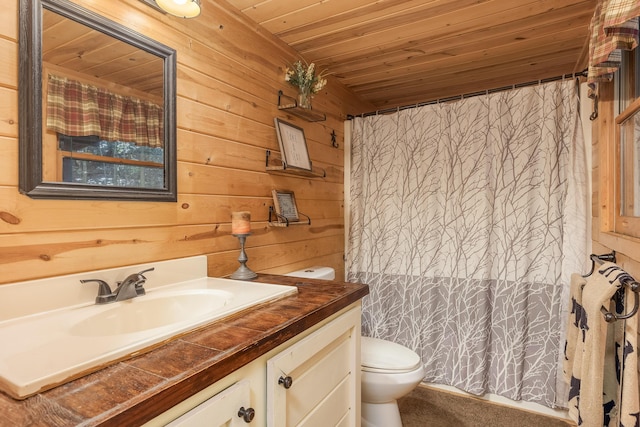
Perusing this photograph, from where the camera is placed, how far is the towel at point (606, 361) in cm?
93

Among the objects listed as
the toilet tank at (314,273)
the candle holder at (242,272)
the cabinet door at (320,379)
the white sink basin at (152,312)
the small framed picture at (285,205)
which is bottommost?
the cabinet door at (320,379)

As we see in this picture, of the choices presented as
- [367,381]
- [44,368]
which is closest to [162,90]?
[44,368]

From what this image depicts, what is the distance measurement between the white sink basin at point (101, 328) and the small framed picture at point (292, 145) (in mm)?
843

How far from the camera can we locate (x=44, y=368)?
24.5 inches

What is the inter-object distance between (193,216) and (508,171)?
1764 mm

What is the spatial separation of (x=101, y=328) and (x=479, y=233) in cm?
197

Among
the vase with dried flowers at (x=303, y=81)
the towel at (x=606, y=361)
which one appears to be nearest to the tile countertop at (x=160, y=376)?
the towel at (x=606, y=361)

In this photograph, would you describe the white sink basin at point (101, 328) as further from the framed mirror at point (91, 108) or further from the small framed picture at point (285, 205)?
the small framed picture at point (285, 205)

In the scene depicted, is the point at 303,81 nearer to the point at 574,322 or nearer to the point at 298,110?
the point at 298,110

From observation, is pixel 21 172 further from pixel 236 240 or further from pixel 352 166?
pixel 352 166

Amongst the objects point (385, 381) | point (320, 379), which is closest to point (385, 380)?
point (385, 381)

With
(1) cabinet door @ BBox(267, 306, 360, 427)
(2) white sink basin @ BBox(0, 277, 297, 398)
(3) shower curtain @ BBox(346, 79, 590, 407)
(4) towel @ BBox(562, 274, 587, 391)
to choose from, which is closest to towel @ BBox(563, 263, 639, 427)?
(4) towel @ BBox(562, 274, 587, 391)

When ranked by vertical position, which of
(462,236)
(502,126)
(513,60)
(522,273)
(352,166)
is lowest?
(522,273)

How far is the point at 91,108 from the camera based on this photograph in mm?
1091
